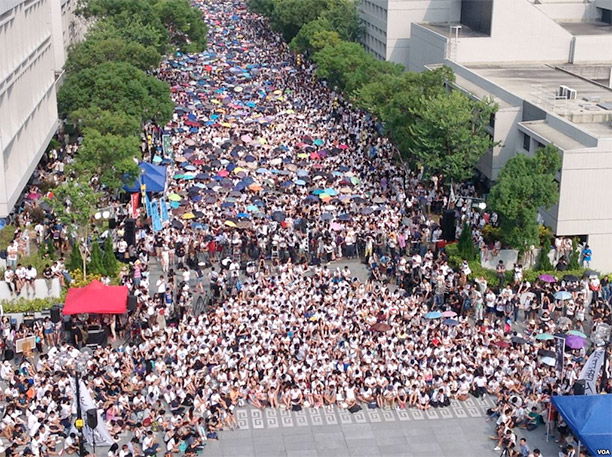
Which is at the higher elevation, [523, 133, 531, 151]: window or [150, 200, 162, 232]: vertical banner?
[523, 133, 531, 151]: window

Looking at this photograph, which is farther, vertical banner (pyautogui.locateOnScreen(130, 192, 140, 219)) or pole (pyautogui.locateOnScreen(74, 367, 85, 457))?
vertical banner (pyautogui.locateOnScreen(130, 192, 140, 219))

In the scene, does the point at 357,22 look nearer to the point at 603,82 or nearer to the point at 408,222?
the point at 603,82

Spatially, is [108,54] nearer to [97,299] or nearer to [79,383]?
[97,299]

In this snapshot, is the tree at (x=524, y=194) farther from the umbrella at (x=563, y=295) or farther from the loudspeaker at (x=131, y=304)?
the loudspeaker at (x=131, y=304)

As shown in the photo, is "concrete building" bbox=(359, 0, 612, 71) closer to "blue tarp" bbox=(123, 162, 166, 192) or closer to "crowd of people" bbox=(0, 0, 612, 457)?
"crowd of people" bbox=(0, 0, 612, 457)

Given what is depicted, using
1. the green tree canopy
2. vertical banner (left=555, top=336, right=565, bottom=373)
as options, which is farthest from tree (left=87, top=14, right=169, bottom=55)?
vertical banner (left=555, top=336, right=565, bottom=373)

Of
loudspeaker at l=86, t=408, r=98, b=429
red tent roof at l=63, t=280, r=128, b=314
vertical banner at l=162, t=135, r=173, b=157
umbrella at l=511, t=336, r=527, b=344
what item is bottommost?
vertical banner at l=162, t=135, r=173, b=157
